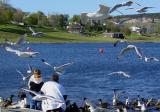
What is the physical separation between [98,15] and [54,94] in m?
3.80

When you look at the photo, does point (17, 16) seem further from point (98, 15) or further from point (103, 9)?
point (98, 15)

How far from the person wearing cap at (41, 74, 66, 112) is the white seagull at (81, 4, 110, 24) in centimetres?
264

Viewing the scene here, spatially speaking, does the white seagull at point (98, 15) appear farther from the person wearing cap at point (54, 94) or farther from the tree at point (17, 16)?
the tree at point (17, 16)

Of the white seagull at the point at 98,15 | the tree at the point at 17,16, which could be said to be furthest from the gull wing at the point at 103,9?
the tree at the point at 17,16

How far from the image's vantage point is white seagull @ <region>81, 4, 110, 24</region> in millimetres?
21236

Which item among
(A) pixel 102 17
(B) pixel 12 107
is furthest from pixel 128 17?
(B) pixel 12 107

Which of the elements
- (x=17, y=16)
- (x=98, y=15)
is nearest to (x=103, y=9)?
(x=98, y=15)

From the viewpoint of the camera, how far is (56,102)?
19.4 m

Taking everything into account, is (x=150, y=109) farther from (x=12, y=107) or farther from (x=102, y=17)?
(x=102, y=17)

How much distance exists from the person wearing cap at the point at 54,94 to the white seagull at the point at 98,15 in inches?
104

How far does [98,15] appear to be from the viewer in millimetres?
21750

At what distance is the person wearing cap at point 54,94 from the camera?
1909 centimetres

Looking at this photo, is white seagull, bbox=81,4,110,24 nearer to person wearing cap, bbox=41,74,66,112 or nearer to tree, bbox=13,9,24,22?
person wearing cap, bbox=41,74,66,112

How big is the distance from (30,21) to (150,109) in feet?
513
